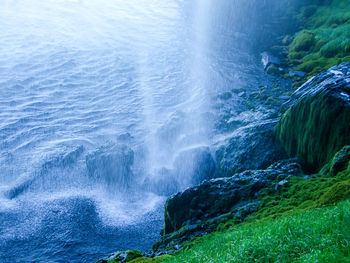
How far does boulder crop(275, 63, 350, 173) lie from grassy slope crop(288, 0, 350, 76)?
17204 millimetres

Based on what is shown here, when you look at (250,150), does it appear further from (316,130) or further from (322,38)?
(322,38)

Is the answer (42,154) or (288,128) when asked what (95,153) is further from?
(288,128)

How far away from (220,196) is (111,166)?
12.9 metres

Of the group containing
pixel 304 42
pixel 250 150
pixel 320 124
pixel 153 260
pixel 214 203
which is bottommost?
pixel 214 203

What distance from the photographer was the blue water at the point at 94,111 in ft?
71.1

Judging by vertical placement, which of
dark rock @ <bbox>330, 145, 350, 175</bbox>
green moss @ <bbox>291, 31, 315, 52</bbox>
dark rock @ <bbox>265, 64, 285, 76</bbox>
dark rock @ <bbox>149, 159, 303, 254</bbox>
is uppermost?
green moss @ <bbox>291, 31, 315, 52</bbox>

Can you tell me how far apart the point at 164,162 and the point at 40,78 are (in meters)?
24.7

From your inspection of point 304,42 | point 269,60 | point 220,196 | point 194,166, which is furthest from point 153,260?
point 304,42

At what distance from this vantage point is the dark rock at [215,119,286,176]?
22.3m

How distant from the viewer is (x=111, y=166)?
2739cm

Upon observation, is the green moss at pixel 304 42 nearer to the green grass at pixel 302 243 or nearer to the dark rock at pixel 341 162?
the dark rock at pixel 341 162

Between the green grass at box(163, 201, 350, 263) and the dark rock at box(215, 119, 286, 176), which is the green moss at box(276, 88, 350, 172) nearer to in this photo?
the dark rock at box(215, 119, 286, 176)

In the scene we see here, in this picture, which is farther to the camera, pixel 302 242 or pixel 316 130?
pixel 316 130

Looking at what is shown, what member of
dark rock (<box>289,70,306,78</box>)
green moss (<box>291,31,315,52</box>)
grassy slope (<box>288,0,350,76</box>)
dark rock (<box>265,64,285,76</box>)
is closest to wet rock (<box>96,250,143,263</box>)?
grassy slope (<box>288,0,350,76</box>)
